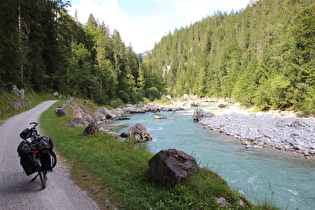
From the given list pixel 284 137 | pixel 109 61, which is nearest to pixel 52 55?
pixel 109 61

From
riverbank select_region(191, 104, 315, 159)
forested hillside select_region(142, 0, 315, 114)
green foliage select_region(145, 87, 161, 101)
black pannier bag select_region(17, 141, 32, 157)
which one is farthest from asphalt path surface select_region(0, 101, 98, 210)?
green foliage select_region(145, 87, 161, 101)

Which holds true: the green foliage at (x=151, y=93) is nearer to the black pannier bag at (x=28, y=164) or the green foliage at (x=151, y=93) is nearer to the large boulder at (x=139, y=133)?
the large boulder at (x=139, y=133)

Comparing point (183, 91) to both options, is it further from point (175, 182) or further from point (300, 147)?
point (175, 182)

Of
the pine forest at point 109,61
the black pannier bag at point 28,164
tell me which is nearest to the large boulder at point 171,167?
the black pannier bag at point 28,164

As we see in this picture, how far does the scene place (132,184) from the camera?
433 cm

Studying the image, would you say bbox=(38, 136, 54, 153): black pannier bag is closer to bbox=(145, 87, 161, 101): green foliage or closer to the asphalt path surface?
the asphalt path surface

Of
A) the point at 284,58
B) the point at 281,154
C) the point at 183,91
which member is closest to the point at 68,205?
the point at 281,154

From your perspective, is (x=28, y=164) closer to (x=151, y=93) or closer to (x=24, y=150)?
(x=24, y=150)

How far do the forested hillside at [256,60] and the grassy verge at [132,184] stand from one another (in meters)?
19.0

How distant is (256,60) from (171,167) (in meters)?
36.5

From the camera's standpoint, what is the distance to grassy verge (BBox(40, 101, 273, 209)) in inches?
137

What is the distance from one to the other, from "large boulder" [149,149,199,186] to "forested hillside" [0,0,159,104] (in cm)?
1587

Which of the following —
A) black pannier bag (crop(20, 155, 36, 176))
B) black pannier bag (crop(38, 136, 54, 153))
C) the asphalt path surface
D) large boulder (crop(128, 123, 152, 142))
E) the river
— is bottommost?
the river

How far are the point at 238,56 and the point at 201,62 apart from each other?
24458mm
